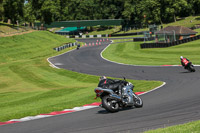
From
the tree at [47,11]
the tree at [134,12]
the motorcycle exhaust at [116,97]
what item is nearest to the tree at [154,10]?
the tree at [134,12]

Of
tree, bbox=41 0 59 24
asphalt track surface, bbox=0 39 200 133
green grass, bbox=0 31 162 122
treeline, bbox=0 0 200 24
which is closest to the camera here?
asphalt track surface, bbox=0 39 200 133

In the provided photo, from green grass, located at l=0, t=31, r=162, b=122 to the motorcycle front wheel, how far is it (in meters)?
3.78

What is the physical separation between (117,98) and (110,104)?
41cm

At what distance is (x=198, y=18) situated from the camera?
369ft

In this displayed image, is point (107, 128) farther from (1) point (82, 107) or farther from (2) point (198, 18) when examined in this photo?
(2) point (198, 18)

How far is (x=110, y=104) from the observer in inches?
569

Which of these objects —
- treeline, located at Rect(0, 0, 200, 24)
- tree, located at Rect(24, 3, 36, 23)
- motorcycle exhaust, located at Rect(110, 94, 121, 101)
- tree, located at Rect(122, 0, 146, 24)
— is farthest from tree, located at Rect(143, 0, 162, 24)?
motorcycle exhaust, located at Rect(110, 94, 121, 101)

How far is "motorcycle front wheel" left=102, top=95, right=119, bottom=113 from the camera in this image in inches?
Answer: 563

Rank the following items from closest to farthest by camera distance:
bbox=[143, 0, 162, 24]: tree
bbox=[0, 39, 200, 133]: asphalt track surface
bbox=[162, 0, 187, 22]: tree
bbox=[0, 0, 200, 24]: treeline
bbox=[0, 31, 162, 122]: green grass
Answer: bbox=[0, 39, 200, 133]: asphalt track surface → bbox=[0, 31, 162, 122]: green grass → bbox=[0, 0, 200, 24]: treeline → bbox=[162, 0, 187, 22]: tree → bbox=[143, 0, 162, 24]: tree

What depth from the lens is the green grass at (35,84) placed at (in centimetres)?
1928

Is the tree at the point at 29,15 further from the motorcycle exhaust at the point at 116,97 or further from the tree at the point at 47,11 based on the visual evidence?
the motorcycle exhaust at the point at 116,97

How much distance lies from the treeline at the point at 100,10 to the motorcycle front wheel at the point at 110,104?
86351 millimetres

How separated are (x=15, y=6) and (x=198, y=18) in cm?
6208

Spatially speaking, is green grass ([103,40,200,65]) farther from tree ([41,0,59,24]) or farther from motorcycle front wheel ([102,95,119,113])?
tree ([41,0,59,24])
